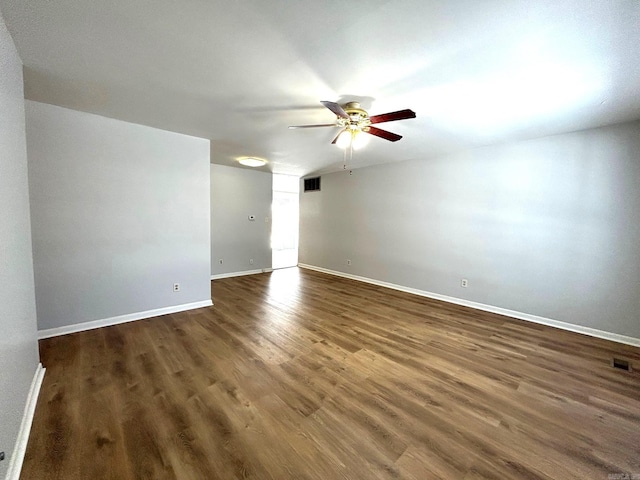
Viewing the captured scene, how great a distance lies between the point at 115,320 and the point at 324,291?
3155 mm

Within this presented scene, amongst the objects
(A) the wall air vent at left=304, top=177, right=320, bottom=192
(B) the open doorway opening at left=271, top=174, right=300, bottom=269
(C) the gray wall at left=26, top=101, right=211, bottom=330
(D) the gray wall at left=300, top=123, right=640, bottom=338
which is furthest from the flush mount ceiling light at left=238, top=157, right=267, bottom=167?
(D) the gray wall at left=300, top=123, right=640, bottom=338

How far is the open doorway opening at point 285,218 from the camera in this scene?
707 centimetres

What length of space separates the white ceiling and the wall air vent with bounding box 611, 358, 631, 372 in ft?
8.31

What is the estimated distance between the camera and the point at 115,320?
123 inches

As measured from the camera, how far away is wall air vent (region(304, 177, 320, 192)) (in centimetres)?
658

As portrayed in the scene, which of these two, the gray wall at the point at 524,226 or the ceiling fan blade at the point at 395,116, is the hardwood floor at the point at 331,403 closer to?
the gray wall at the point at 524,226

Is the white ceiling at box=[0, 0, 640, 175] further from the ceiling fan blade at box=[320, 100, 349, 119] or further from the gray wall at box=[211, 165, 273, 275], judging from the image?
the gray wall at box=[211, 165, 273, 275]

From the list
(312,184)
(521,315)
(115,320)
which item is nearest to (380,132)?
(521,315)

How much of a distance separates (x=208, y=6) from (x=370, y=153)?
339 cm

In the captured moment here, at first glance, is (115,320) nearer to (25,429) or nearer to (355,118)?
(25,429)

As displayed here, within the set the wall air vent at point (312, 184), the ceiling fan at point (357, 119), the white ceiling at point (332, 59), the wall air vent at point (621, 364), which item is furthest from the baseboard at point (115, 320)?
the wall air vent at point (621, 364)

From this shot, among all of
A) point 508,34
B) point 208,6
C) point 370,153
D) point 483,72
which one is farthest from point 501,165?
point 208,6

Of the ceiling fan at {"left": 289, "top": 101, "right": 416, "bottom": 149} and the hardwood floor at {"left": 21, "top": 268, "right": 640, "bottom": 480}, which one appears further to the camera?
the ceiling fan at {"left": 289, "top": 101, "right": 416, "bottom": 149}

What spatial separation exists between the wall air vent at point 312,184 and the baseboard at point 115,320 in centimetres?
394
